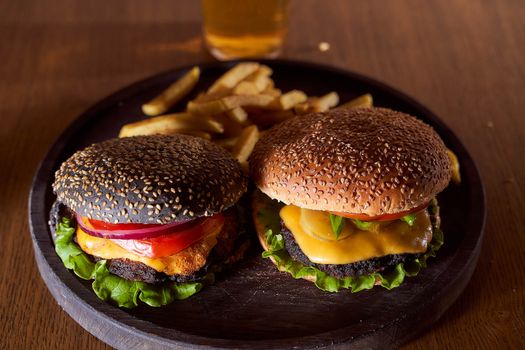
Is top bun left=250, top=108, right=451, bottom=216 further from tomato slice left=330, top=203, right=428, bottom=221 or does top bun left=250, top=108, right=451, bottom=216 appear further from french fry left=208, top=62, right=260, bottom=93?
french fry left=208, top=62, right=260, bottom=93

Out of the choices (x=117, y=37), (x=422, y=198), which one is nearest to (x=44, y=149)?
(x=117, y=37)

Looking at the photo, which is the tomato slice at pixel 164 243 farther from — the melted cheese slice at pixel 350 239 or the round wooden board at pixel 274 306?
the melted cheese slice at pixel 350 239

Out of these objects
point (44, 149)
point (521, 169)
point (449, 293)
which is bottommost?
point (521, 169)

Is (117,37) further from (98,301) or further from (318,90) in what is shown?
(98,301)

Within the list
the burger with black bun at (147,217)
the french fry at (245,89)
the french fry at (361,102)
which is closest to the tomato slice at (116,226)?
the burger with black bun at (147,217)

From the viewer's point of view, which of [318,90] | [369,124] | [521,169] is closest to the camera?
[369,124]
